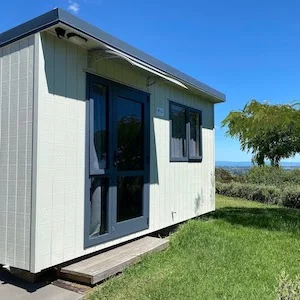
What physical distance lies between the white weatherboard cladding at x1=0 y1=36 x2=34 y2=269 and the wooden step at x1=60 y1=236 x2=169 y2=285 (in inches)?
21.7

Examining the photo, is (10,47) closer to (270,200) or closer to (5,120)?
(5,120)

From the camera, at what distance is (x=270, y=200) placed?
13977 millimetres

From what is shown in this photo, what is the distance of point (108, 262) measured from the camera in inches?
157

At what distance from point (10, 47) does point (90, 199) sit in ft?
6.68

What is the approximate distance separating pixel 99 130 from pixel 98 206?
3.29ft

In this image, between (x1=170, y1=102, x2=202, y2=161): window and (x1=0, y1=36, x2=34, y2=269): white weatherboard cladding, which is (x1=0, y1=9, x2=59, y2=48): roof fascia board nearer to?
(x1=0, y1=36, x2=34, y2=269): white weatherboard cladding

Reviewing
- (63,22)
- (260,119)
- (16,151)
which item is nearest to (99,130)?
(16,151)

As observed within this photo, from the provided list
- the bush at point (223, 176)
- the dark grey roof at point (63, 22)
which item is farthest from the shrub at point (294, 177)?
the dark grey roof at point (63, 22)

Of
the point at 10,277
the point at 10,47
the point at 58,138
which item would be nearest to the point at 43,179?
the point at 58,138

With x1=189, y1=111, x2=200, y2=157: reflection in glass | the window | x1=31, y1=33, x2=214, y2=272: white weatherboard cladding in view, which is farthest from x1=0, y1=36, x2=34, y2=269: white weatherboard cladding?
x1=189, y1=111, x2=200, y2=157: reflection in glass

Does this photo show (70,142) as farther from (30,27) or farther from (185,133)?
(185,133)

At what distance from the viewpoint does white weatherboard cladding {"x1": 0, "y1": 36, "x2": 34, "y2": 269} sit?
11.7ft

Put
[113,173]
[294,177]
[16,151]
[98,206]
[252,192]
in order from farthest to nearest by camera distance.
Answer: [294,177]
[252,192]
[113,173]
[98,206]
[16,151]

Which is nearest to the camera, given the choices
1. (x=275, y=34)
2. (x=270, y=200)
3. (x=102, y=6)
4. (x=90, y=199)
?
(x=90, y=199)
